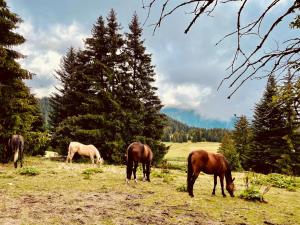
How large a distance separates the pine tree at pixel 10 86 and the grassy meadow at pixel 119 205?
6940mm

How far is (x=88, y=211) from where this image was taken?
7711 millimetres

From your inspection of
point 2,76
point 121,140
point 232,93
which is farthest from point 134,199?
point 121,140

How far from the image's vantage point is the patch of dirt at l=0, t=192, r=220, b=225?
695cm

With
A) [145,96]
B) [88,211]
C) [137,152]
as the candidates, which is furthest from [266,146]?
[88,211]

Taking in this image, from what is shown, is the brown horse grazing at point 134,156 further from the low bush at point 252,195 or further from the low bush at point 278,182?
the low bush at point 278,182

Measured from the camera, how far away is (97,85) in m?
30.3

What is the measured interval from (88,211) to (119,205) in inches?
43.7

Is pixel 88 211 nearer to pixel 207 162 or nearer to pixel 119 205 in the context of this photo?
pixel 119 205

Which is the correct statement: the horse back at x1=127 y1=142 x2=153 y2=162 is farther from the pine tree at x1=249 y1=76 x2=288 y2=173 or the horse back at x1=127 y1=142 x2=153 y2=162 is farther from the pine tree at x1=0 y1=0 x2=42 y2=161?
the pine tree at x1=249 y1=76 x2=288 y2=173

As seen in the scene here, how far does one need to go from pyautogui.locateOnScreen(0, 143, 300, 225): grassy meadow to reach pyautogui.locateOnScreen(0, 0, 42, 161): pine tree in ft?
22.8

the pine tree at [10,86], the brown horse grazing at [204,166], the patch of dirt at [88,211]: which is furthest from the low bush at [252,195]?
the pine tree at [10,86]

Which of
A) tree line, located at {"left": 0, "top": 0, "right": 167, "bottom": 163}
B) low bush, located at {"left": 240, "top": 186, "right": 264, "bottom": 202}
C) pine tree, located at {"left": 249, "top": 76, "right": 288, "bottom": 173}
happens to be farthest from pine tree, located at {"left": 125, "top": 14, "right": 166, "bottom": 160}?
low bush, located at {"left": 240, "top": 186, "right": 264, "bottom": 202}

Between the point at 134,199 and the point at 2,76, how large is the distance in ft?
45.1

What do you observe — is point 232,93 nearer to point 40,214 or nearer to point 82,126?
point 40,214
